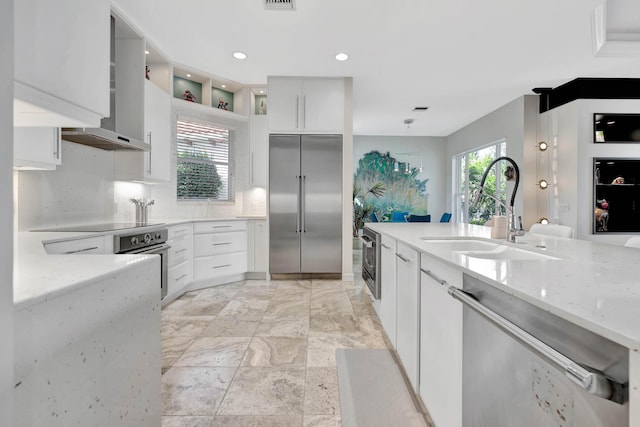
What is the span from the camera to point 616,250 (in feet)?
4.41

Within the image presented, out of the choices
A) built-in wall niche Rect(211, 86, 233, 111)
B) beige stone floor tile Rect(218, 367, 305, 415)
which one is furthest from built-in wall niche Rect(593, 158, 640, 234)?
built-in wall niche Rect(211, 86, 233, 111)

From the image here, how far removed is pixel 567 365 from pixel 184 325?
9.21 feet

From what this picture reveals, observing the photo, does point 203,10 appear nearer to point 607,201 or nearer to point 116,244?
point 116,244

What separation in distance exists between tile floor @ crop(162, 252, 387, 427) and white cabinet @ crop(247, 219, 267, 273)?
0.59 metres

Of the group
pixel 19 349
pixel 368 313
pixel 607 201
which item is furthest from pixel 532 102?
pixel 19 349

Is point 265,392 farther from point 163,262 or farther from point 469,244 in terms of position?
point 163,262

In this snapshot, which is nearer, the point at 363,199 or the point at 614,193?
the point at 614,193

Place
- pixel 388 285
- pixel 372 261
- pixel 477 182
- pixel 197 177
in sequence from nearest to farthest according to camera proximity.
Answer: pixel 388 285
pixel 372 261
pixel 197 177
pixel 477 182

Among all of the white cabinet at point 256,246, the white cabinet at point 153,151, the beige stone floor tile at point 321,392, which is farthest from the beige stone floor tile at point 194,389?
the white cabinet at point 256,246

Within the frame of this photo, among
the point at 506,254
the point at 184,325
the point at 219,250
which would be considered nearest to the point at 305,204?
the point at 219,250

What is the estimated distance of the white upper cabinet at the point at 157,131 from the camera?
130 inches

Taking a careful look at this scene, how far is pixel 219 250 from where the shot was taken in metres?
3.98

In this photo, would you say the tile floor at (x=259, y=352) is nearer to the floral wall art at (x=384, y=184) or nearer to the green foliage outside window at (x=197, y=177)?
the green foliage outside window at (x=197, y=177)

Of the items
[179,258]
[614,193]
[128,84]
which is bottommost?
[179,258]
